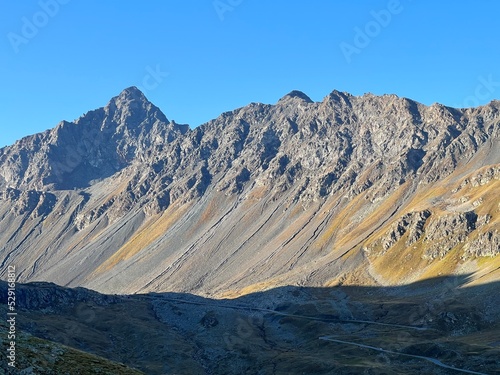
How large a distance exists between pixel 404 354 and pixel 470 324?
38.7m

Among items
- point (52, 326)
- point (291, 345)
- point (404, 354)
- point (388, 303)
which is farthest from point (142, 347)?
point (388, 303)

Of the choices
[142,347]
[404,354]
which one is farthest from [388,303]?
[142,347]

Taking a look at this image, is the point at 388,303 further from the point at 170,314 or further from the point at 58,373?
the point at 58,373

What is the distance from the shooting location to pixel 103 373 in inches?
1614

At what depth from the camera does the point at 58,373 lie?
127 ft

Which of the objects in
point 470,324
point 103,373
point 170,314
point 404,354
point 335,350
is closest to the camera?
point 103,373

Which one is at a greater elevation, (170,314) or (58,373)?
(170,314)

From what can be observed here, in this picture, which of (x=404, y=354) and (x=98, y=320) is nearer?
(x=404, y=354)

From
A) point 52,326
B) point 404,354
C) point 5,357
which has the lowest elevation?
point 404,354

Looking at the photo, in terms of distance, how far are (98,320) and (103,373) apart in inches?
4544

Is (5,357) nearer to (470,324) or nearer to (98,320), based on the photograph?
(98,320)

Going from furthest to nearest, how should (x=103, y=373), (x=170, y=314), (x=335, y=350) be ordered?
(x=170, y=314) < (x=335, y=350) < (x=103, y=373)

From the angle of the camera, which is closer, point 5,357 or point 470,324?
point 5,357

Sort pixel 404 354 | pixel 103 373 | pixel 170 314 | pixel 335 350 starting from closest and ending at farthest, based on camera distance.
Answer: pixel 103 373
pixel 404 354
pixel 335 350
pixel 170 314
